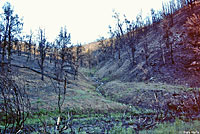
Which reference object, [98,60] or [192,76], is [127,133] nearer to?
[192,76]

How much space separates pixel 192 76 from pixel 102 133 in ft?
72.2

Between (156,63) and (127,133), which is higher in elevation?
(156,63)

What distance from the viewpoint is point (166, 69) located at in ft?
91.6

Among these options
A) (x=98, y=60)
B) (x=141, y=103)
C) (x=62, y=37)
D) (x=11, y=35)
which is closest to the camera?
(x=141, y=103)

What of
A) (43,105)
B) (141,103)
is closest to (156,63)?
(141,103)

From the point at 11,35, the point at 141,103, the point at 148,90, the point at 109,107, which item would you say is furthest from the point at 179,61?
the point at 11,35

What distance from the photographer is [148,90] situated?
20.6 meters

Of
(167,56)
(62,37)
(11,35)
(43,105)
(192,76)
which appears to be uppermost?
(62,37)

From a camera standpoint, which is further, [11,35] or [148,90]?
[11,35]

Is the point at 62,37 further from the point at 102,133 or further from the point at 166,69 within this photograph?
the point at 102,133

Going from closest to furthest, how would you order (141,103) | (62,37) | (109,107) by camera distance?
(109,107), (141,103), (62,37)

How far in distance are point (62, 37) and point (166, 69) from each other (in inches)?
971

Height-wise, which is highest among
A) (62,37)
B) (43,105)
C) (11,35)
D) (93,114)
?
(62,37)

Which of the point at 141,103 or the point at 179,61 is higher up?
the point at 179,61
